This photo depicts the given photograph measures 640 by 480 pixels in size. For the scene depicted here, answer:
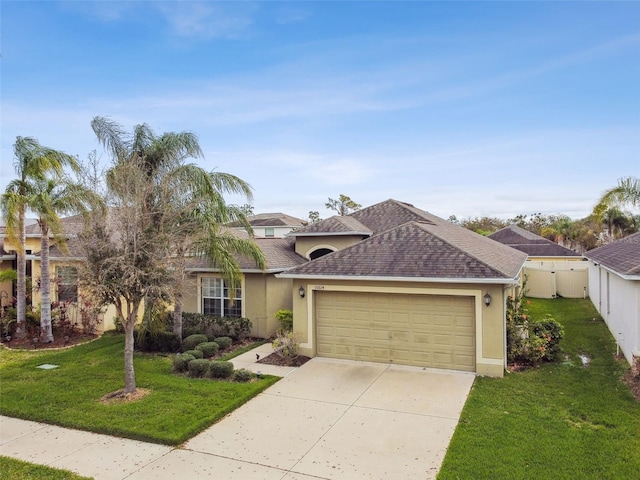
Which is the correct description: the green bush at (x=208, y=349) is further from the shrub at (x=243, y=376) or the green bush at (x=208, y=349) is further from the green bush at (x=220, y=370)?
the shrub at (x=243, y=376)

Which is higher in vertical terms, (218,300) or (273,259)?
(273,259)

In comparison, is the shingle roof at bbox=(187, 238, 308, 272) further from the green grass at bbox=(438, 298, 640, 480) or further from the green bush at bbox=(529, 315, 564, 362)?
the green bush at bbox=(529, 315, 564, 362)

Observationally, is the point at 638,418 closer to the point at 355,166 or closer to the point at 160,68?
the point at 160,68

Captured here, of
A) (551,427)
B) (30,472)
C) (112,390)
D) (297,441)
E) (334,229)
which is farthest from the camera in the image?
(334,229)

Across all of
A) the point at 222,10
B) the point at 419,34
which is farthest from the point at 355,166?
the point at 222,10

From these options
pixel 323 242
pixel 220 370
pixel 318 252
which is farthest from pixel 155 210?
pixel 318 252

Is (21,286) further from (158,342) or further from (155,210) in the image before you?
(155,210)

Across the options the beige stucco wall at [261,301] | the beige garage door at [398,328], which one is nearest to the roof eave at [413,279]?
the beige garage door at [398,328]
